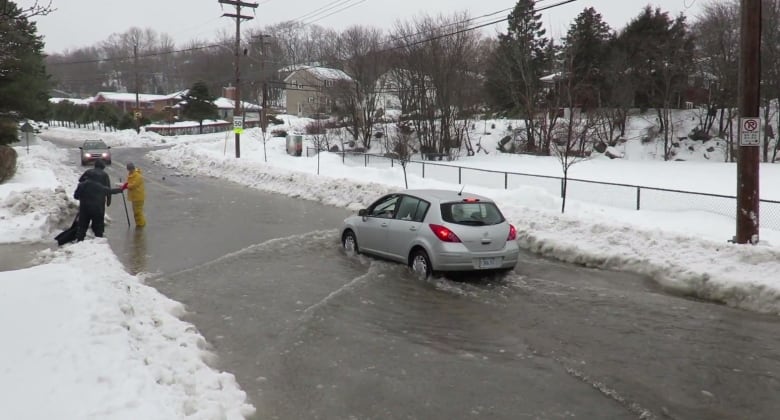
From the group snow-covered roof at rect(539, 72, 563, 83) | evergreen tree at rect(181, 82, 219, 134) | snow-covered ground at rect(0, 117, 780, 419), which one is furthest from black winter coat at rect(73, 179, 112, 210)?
evergreen tree at rect(181, 82, 219, 134)

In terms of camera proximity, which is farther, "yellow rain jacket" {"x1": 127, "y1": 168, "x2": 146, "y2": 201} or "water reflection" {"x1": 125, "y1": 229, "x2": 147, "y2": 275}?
"yellow rain jacket" {"x1": 127, "y1": 168, "x2": 146, "y2": 201}

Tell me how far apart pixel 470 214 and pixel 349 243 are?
3.18 metres

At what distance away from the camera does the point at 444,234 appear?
10.1m

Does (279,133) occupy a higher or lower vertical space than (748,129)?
higher

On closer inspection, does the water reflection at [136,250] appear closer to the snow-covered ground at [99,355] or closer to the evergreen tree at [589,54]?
the snow-covered ground at [99,355]

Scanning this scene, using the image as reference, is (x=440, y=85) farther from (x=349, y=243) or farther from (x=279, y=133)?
(x=349, y=243)

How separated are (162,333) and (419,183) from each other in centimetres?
1738

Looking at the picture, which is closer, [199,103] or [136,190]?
[136,190]

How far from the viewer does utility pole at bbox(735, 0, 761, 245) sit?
10781 mm

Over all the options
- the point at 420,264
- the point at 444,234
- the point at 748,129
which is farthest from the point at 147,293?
the point at 748,129

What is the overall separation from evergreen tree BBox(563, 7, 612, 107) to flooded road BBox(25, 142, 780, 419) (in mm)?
37301

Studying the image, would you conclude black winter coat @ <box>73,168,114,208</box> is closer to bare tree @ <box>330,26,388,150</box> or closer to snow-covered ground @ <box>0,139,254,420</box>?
snow-covered ground @ <box>0,139,254,420</box>

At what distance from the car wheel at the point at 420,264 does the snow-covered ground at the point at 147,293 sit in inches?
137

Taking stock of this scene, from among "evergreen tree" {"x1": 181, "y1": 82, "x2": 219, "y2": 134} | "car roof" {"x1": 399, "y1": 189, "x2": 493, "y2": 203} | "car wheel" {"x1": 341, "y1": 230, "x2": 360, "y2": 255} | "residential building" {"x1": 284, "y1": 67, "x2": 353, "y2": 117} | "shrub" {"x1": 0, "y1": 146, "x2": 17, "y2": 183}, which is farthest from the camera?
"evergreen tree" {"x1": 181, "y1": 82, "x2": 219, "y2": 134}
